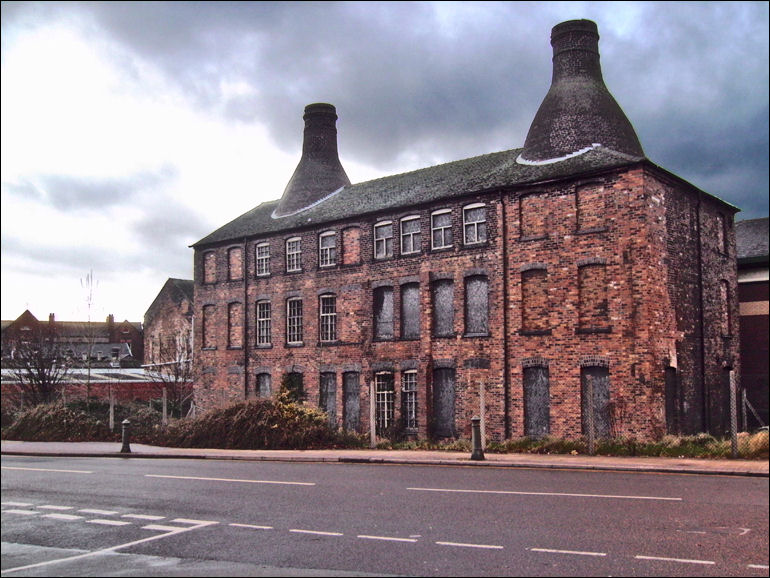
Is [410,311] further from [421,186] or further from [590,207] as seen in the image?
[590,207]

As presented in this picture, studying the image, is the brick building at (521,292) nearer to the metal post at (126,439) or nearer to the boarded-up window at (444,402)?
the boarded-up window at (444,402)

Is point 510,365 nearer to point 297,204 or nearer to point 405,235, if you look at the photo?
point 405,235

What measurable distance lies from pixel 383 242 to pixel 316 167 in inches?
329

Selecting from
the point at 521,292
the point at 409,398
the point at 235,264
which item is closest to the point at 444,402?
the point at 409,398

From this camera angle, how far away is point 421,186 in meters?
29.6

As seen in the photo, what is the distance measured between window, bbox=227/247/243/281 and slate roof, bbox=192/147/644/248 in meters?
0.65

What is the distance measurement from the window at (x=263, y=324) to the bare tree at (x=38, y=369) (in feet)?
27.7

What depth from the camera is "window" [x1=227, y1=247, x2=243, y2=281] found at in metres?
35.2

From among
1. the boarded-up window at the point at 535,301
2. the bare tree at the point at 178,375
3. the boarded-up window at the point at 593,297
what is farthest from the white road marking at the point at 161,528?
the bare tree at the point at 178,375

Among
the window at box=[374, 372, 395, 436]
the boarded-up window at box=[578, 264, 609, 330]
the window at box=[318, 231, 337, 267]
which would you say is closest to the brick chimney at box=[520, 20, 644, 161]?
the boarded-up window at box=[578, 264, 609, 330]

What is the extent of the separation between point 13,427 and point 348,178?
17977mm

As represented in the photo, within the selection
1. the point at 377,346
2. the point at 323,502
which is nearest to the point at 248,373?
the point at 377,346

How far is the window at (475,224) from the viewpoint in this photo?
26.3 m

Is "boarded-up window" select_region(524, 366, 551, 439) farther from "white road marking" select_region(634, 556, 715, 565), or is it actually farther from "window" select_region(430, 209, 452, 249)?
"white road marking" select_region(634, 556, 715, 565)
